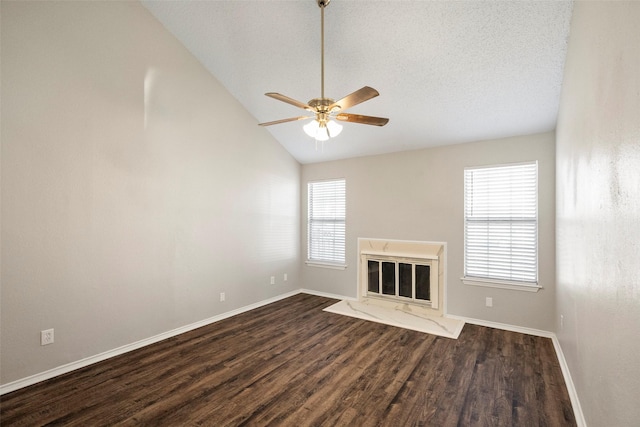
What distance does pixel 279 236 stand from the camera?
5395 mm

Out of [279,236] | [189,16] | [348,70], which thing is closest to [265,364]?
[279,236]

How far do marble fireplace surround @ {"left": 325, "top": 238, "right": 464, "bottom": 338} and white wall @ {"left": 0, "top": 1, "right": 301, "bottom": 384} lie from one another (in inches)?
74.5

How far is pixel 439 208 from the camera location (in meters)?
4.49

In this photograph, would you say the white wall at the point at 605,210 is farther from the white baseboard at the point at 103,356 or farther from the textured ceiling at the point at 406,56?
the white baseboard at the point at 103,356

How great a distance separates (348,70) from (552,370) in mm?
3638

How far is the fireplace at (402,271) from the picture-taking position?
450cm

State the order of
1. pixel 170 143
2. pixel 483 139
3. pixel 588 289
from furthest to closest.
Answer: pixel 483 139
pixel 170 143
pixel 588 289

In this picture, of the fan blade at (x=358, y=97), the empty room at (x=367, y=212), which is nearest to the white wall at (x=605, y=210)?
the empty room at (x=367, y=212)

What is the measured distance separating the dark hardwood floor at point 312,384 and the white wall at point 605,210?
67 cm

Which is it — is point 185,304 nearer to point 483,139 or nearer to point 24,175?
point 24,175

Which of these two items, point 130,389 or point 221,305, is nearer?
point 130,389

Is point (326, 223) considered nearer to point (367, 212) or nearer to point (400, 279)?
point (367, 212)

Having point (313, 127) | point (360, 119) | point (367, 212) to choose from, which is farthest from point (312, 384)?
point (367, 212)

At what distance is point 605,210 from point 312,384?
2.40 metres
